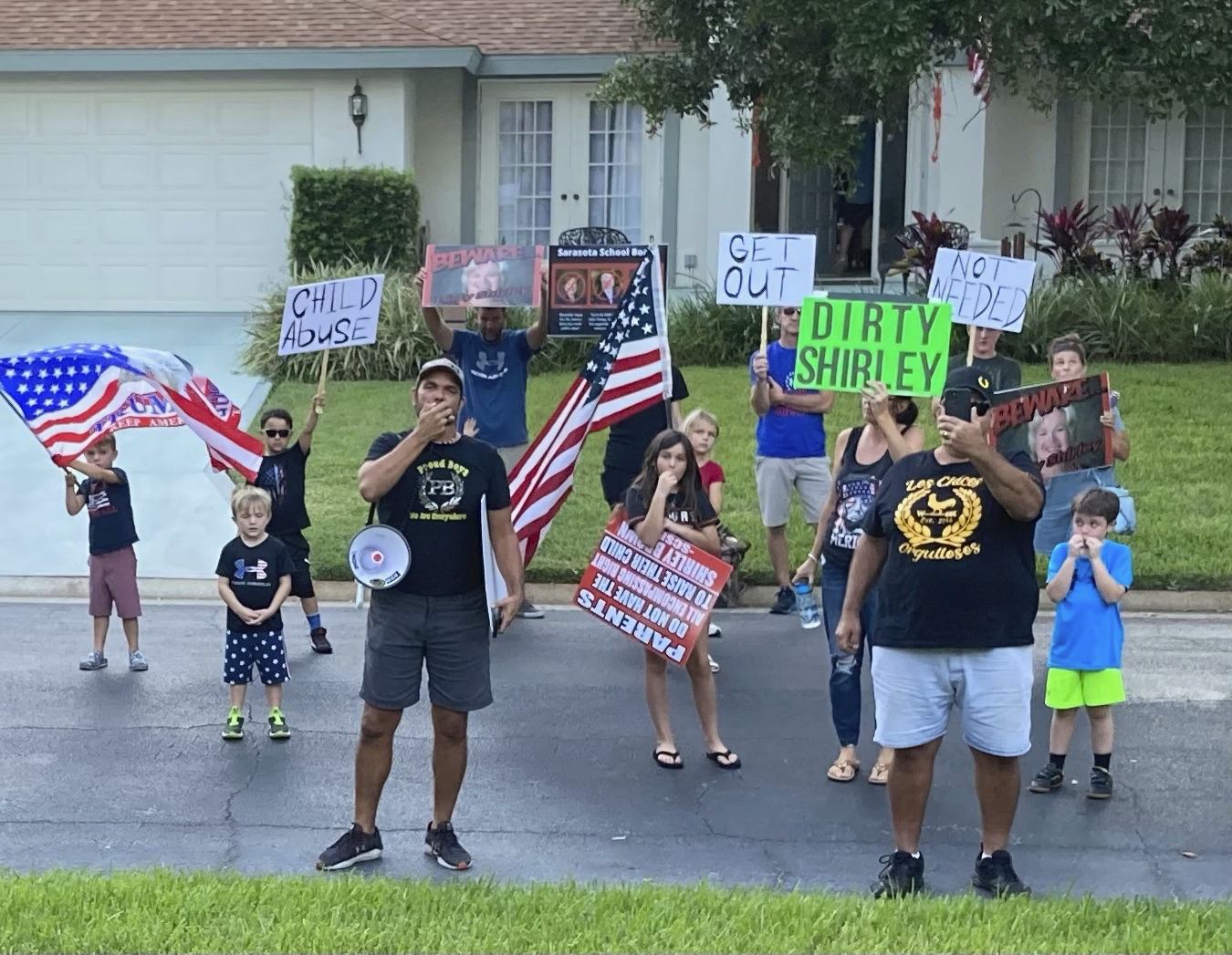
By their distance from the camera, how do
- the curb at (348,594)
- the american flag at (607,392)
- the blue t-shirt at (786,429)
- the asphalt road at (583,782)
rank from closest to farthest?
the asphalt road at (583,782)
the american flag at (607,392)
the blue t-shirt at (786,429)
the curb at (348,594)

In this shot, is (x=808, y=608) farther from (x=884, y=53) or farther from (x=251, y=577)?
(x=884, y=53)

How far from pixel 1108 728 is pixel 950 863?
1.19 meters

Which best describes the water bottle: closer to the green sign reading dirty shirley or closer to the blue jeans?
the blue jeans

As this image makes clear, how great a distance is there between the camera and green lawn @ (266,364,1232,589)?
1085 cm

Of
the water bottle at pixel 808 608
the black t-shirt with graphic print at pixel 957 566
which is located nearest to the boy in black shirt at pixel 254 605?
the water bottle at pixel 808 608

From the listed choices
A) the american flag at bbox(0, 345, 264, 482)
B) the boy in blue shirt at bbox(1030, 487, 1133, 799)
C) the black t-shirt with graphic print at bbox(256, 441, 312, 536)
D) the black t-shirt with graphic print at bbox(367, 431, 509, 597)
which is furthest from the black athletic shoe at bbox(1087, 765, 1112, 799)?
the american flag at bbox(0, 345, 264, 482)

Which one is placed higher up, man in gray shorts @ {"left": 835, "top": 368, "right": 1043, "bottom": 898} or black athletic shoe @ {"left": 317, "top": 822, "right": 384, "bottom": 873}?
man in gray shorts @ {"left": 835, "top": 368, "right": 1043, "bottom": 898}

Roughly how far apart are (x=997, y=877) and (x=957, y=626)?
882 mm

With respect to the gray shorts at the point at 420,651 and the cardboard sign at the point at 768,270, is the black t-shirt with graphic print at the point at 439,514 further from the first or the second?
the cardboard sign at the point at 768,270

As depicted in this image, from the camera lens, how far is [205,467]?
13875 mm

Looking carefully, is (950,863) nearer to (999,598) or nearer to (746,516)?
(999,598)

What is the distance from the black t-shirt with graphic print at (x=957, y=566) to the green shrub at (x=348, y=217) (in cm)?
1299

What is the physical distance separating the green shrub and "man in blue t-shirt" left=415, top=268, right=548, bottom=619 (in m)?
8.73

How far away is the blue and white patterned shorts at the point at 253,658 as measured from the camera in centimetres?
785
